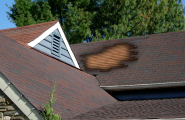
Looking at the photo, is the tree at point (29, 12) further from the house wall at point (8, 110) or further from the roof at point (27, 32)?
the house wall at point (8, 110)

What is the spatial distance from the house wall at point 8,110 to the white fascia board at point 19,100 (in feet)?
0.47

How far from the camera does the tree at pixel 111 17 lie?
75.7 ft

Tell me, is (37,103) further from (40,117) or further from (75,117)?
(75,117)

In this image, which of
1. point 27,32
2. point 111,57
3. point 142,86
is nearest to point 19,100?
point 142,86

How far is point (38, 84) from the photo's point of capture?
6.87 meters

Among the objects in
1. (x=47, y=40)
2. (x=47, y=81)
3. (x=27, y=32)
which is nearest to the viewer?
(x=47, y=81)

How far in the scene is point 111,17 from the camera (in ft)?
79.8

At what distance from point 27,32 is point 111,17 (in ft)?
46.1

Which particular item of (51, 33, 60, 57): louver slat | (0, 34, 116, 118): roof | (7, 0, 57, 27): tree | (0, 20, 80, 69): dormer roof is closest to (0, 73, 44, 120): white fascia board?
(0, 34, 116, 118): roof

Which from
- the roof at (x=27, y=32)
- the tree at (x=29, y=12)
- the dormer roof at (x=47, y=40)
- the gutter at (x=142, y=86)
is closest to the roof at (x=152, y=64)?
the gutter at (x=142, y=86)

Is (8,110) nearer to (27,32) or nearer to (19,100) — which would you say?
(19,100)

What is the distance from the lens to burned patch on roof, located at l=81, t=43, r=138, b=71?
1165 centimetres

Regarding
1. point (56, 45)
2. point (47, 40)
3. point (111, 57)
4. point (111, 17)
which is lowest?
point (111, 57)

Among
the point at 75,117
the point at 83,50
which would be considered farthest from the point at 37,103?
the point at 83,50
